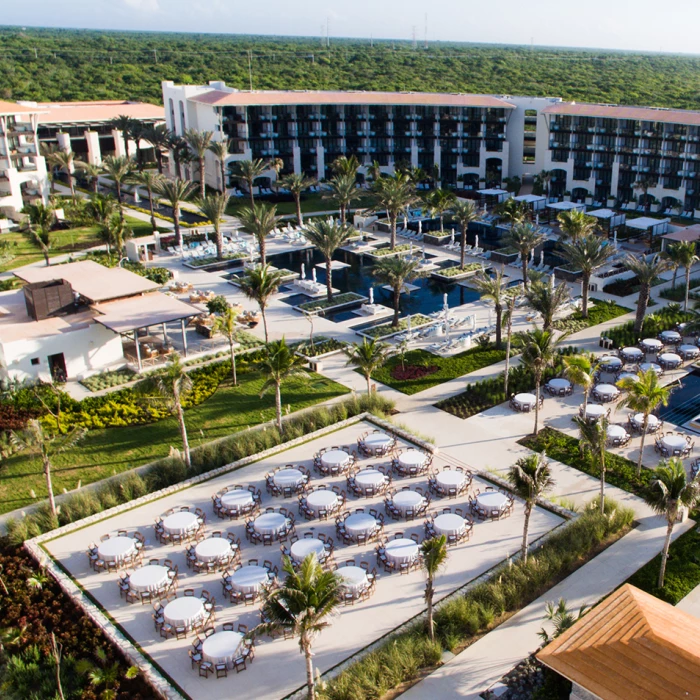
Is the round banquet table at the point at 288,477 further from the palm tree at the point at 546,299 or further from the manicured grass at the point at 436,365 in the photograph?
the palm tree at the point at 546,299

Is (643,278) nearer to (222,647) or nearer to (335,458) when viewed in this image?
(335,458)

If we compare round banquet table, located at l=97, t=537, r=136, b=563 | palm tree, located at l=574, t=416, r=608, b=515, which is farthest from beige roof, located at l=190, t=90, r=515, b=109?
round banquet table, located at l=97, t=537, r=136, b=563

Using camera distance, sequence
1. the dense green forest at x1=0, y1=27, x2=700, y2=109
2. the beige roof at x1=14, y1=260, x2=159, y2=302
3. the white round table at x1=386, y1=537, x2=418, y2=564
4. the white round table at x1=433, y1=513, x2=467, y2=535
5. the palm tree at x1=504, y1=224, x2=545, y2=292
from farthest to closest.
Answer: the dense green forest at x1=0, y1=27, x2=700, y2=109 → the palm tree at x1=504, y1=224, x2=545, y2=292 → the beige roof at x1=14, y1=260, x2=159, y2=302 → the white round table at x1=433, y1=513, x2=467, y2=535 → the white round table at x1=386, y1=537, x2=418, y2=564

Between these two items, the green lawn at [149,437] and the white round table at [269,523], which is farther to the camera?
the green lawn at [149,437]

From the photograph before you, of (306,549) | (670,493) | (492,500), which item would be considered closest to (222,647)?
(306,549)

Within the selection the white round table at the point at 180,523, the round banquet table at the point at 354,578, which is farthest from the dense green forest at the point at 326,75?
the white round table at the point at 180,523

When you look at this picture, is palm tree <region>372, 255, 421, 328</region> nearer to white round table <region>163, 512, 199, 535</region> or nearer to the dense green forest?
white round table <region>163, 512, 199, 535</region>
